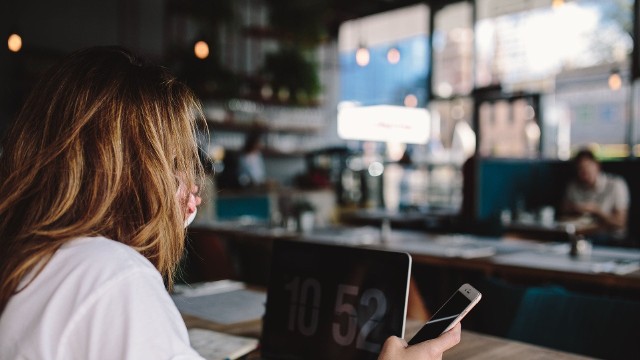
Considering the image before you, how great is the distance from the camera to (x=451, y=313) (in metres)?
1.09

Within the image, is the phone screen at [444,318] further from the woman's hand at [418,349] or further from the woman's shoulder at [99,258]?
the woman's shoulder at [99,258]

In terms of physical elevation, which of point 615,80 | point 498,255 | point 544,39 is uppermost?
point 544,39

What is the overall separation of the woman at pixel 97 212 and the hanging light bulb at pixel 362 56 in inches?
299

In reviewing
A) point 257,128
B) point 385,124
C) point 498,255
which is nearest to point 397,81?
point 257,128

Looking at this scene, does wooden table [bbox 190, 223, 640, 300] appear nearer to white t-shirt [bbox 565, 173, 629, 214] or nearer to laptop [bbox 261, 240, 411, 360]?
laptop [bbox 261, 240, 411, 360]

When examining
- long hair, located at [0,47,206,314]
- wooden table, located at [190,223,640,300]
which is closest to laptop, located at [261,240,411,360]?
long hair, located at [0,47,206,314]

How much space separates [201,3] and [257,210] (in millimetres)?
3529

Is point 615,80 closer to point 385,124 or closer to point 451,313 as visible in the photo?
point 385,124

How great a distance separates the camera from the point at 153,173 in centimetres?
94

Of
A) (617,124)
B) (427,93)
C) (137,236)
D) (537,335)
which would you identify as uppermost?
(427,93)

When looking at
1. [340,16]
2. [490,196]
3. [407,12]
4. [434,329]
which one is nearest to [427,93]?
[407,12]

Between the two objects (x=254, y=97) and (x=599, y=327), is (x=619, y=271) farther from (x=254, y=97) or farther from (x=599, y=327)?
(x=254, y=97)

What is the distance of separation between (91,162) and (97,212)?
7cm

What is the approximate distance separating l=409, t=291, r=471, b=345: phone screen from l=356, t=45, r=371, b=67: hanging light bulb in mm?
7542
